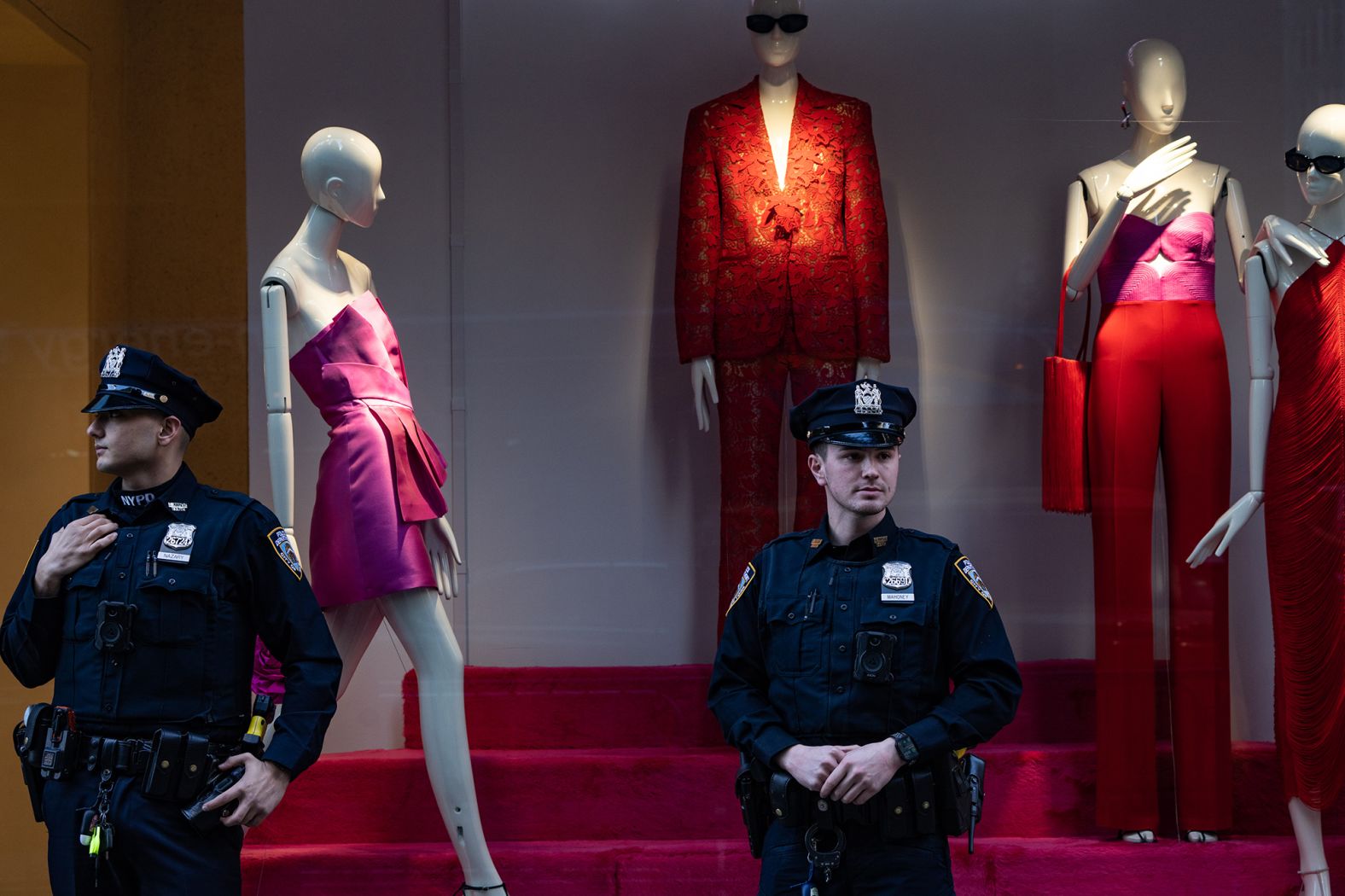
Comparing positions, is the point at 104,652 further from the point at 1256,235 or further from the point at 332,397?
the point at 1256,235

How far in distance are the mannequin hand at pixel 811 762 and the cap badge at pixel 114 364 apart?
1.49 metres

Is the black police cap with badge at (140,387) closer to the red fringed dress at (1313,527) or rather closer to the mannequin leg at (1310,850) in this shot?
the red fringed dress at (1313,527)

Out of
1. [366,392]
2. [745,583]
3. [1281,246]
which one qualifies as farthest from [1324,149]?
[366,392]

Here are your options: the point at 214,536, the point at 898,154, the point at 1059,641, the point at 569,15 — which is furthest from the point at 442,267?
the point at 1059,641

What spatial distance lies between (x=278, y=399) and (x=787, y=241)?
1538 mm

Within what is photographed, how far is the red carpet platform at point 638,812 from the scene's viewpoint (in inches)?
145

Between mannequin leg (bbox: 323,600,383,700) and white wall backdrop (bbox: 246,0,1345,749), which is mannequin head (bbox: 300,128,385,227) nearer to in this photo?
white wall backdrop (bbox: 246,0,1345,749)

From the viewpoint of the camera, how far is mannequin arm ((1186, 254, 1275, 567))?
12.4 ft

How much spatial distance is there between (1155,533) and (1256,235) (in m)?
0.86

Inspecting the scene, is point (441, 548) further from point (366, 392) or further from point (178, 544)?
point (178, 544)

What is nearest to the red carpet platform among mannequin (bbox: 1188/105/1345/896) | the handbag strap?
mannequin (bbox: 1188/105/1345/896)

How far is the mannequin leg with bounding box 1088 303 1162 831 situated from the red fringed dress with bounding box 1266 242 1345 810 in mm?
327

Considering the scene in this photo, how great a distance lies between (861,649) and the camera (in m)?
2.71

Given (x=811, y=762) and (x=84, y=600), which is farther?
(x=84, y=600)
